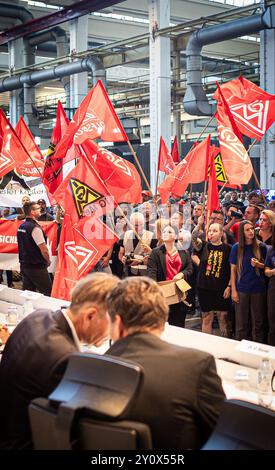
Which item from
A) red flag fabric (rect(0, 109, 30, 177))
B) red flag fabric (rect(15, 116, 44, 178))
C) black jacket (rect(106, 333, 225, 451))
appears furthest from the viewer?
red flag fabric (rect(15, 116, 44, 178))

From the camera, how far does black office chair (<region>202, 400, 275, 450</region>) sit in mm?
2045

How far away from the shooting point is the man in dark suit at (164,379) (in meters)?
2.44

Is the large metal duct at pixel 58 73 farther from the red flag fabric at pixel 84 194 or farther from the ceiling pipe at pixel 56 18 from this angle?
the red flag fabric at pixel 84 194

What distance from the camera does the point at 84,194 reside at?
7410 millimetres

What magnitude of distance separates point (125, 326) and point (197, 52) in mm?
15793

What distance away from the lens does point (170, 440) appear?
Result: 245cm

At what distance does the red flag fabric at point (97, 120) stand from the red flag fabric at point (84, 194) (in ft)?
4.43

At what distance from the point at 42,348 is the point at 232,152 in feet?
22.9

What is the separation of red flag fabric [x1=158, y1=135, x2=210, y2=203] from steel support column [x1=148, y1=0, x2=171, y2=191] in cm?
670

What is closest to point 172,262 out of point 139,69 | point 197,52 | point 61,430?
point 61,430

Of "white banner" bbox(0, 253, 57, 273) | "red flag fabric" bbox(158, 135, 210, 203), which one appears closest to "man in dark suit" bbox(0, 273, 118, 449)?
"white banner" bbox(0, 253, 57, 273)

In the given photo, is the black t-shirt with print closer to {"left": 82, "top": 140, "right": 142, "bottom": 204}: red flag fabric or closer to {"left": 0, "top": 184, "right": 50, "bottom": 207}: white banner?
{"left": 82, "top": 140, "right": 142, "bottom": 204}: red flag fabric

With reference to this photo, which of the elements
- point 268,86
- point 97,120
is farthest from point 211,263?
point 268,86

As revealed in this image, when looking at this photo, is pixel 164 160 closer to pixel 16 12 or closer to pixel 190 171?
pixel 190 171
